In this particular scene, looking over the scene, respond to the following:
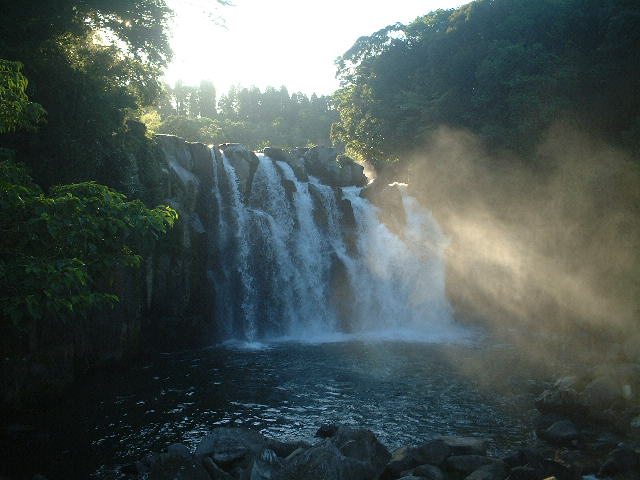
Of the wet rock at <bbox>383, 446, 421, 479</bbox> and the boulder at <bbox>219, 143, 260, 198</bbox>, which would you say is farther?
the boulder at <bbox>219, 143, 260, 198</bbox>

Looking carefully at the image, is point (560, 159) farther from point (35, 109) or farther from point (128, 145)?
point (35, 109)

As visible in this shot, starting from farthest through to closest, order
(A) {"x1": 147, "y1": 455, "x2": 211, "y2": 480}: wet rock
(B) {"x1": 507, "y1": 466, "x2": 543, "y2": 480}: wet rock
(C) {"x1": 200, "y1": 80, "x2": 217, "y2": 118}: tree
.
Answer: (C) {"x1": 200, "y1": 80, "x2": 217, "y2": 118}: tree, (B) {"x1": 507, "y1": 466, "x2": 543, "y2": 480}: wet rock, (A) {"x1": 147, "y1": 455, "x2": 211, "y2": 480}: wet rock

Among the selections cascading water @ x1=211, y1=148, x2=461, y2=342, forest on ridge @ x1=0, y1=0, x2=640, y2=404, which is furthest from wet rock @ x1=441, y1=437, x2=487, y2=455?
cascading water @ x1=211, y1=148, x2=461, y2=342

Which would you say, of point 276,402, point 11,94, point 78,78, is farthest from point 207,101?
point 11,94

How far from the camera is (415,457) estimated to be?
10312 millimetres

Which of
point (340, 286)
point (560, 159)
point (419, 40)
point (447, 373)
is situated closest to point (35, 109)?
point (447, 373)

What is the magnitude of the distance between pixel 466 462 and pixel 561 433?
364 centimetres

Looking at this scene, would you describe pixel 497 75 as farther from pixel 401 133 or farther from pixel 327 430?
pixel 327 430

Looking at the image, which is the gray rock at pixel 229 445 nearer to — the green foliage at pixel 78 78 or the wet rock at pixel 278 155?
the green foliage at pixel 78 78

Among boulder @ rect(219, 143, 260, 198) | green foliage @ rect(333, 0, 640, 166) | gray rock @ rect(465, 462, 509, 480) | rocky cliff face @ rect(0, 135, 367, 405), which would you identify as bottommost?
gray rock @ rect(465, 462, 509, 480)

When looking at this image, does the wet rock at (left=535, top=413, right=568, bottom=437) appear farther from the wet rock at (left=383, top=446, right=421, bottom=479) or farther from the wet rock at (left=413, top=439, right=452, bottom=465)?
the wet rock at (left=383, top=446, right=421, bottom=479)

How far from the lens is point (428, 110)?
34.3 metres

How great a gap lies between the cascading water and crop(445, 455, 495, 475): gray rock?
14.5 m

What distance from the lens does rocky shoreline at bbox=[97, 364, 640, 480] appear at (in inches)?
354
